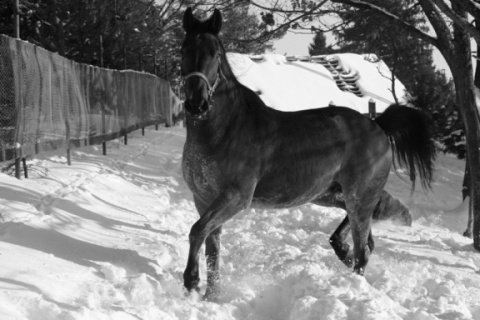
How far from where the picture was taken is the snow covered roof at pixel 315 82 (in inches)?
1124

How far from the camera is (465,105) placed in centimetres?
775

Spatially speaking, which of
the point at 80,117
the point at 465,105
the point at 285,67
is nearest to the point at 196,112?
the point at 465,105

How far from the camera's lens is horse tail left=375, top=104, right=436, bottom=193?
20.2 ft

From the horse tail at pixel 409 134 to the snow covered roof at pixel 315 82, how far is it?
20400 millimetres

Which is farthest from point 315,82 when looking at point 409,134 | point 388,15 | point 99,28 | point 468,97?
point 409,134

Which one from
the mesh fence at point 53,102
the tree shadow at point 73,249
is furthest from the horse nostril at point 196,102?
the mesh fence at point 53,102

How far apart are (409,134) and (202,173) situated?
2.97 m

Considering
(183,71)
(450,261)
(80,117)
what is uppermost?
(183,71)

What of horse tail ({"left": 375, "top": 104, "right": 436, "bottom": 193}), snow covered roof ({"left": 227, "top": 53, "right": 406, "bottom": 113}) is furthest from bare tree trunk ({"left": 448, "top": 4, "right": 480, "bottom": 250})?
snow covered roof ({"left": 227, "top": 53, "right": 406, "bottom": 113})

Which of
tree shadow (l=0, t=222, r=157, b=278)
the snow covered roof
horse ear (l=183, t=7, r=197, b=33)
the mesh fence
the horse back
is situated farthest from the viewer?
the snow covered roof

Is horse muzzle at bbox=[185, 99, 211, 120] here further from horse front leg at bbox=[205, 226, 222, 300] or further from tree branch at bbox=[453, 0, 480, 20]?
tree branch at bbox=[453, 0, 480, 20]

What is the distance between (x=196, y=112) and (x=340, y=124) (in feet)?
6.41

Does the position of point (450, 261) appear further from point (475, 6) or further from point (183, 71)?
point (183, 71)

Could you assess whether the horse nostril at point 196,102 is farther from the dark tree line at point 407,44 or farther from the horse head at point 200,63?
the dark tree line at point 407,44
